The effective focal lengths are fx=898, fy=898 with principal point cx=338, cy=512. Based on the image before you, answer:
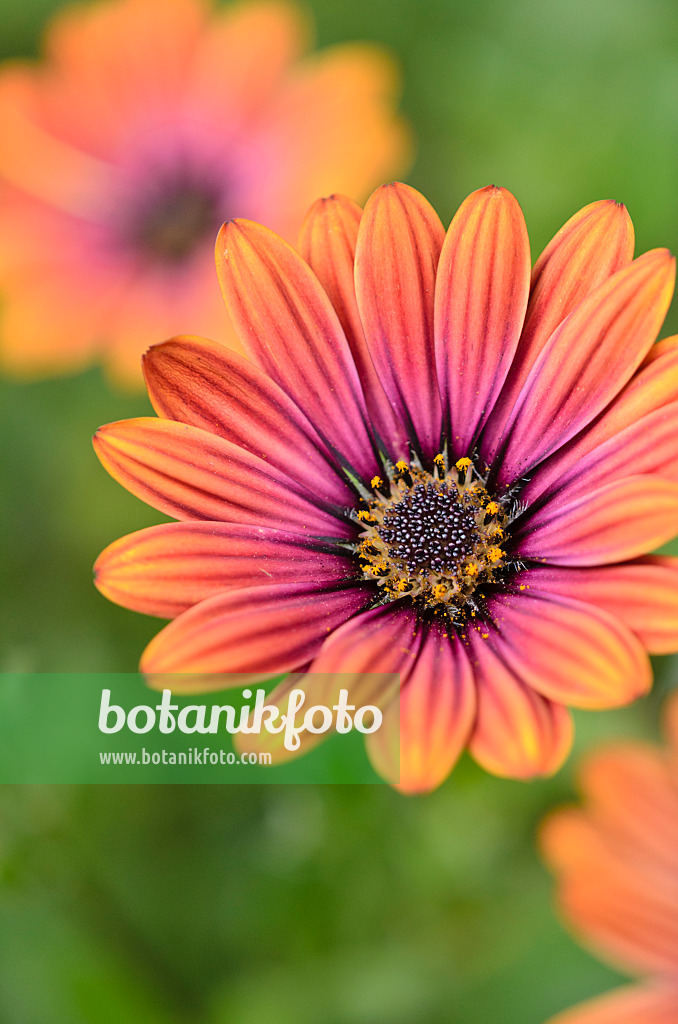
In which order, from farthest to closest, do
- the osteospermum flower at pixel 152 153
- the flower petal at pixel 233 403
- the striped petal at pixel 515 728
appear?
the osteospermum flower at pixel 152 153 → the flower petal at pixel 233 403 → the striped petal at pixel 515 728

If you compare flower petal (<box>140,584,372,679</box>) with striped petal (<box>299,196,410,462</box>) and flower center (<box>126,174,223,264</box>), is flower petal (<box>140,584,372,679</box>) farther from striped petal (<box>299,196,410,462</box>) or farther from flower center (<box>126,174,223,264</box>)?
flower center (<box>126,174,223,264</box>)

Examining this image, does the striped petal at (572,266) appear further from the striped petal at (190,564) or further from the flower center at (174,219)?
the flower center at (174,219)

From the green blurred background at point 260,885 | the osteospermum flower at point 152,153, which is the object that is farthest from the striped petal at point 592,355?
the osteospermum flower at point 152,153

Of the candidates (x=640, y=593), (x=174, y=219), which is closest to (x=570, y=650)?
(x=640, y=593)

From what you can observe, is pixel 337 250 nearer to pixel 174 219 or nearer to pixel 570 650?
pixel 570 650

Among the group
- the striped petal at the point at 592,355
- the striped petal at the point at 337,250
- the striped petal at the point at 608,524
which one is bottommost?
the striped petal at the point at 608,524

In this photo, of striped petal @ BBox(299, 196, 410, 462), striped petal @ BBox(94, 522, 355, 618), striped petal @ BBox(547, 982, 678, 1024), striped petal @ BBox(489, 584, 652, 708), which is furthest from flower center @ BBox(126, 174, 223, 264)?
striped petal @ BBox(547, 982, 678, 1024)
